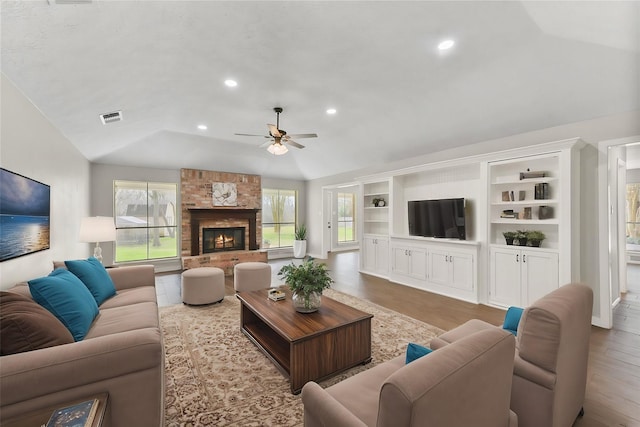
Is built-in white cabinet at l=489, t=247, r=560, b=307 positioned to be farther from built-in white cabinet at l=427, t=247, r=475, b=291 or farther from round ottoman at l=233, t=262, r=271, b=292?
round ottoman at l=233, t=262, r=271, b=292

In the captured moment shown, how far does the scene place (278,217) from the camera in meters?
8.75

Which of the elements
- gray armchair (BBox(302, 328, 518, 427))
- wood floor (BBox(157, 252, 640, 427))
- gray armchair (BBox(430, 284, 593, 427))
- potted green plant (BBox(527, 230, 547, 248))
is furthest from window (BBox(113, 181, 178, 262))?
potted green plant (BBox(527, 230, 547, 248))

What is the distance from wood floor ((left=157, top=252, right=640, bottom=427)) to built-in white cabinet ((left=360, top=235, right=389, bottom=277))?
255 millimetres

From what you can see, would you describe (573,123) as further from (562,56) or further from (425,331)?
(425,331)

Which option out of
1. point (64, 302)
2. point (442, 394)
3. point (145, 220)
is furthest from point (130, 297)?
point (145, 220)

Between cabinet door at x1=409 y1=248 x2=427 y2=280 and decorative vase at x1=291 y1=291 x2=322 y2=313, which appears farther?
cabinet door at x1=409 y1=248 x2=427 y2=280

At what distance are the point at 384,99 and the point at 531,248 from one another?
9.72 ft

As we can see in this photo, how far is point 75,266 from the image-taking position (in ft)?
8.67

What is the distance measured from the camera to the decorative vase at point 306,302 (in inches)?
102

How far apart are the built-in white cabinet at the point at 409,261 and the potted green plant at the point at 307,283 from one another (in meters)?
3.12

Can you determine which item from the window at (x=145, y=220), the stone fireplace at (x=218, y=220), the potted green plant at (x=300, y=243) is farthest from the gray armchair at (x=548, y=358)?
the window at (x=145, y=220)

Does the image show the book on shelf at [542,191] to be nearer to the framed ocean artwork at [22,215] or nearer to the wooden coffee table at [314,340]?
the wooden coffee table at [314,340]

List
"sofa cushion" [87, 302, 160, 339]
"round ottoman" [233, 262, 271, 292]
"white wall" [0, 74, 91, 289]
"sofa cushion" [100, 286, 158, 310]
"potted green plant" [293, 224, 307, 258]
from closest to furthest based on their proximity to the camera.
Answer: "sofa cushion" [87, 302, 160, 339] < "white wall" [0, 74, 91, 289] < "sofa cushion" [100, 286, 158, 310] < "round ottoman" [233, 262, 271, 292] < "potted green plant" [293, 224, 307, 258]

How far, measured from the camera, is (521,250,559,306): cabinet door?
3.56 metres
